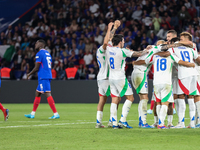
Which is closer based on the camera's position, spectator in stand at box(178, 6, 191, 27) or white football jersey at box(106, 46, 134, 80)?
white football jersey at box(106, 46, 134, 80)

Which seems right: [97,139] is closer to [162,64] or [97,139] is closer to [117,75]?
[117,75]

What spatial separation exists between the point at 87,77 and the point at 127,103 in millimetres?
10018

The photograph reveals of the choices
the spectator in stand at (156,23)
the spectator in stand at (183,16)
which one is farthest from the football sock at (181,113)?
the spectator in stand at (183,16)

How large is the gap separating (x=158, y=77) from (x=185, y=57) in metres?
0.75

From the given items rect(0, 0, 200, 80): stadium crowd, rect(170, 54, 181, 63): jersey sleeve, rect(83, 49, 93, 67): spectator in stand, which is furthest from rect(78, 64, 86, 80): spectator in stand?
rect(170, 54, 181, 63): jersey sleeve

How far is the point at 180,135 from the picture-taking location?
6.53 m

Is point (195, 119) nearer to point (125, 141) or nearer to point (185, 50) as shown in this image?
point (185, 50)

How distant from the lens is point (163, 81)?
7457mm

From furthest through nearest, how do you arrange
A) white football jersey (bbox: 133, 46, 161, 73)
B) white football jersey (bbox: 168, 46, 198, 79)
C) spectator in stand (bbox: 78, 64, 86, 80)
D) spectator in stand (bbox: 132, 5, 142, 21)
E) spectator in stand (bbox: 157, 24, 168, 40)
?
1. spectator in stand (bbox: 132, 5, 142, 21)
2. spectator in stand (bbox: 157, 24, 168, 40)
3. spectator in stand (bbox: 78, 64, 86, 80)
4. white football jersey (bbox: 133, 46, 161, 73)
5. white football jersey (bbox: 168, 46, 198, 79)

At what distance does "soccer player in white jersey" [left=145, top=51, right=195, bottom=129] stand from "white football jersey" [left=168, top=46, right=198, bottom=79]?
141 mm

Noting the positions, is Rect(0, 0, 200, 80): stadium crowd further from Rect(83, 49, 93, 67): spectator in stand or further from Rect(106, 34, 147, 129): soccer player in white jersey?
Rect(106, 34, 147, 129): soccer player in white jersey

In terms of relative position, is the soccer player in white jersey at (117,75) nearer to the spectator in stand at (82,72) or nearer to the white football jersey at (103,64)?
the white football jersey at (103,64)

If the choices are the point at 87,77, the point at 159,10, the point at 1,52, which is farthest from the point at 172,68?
the point at 1,52

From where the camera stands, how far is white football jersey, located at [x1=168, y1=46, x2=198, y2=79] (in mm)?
7684
